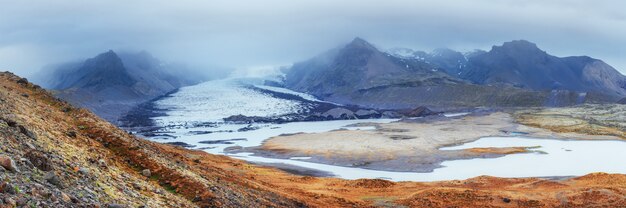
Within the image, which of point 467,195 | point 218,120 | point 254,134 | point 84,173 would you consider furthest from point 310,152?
point 218,120

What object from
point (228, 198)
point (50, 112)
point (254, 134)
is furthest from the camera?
point (254, 134)

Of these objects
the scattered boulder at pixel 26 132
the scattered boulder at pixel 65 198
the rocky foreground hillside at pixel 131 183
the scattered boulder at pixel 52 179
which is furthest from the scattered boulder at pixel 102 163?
the scattered boulder at pixel 65 198

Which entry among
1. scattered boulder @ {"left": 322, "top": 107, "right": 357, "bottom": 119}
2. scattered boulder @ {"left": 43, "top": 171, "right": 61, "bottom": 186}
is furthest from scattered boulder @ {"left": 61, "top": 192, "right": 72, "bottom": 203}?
scattered boulder @ {"left": 322, "top": 107, "right": 357, "bottom": 119}

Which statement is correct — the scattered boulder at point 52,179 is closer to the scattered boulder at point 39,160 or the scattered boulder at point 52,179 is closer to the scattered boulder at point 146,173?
the scattered boulder at point 39,160

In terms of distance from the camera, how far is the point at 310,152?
92.8 metres

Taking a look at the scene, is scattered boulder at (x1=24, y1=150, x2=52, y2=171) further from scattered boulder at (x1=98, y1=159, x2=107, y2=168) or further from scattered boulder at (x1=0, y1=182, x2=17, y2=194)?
scattered boulder at (x1=98, y1=159, x2=107, y2=168)

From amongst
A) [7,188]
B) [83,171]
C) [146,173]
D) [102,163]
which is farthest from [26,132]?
[7,188]

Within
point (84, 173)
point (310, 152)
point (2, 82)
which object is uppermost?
point (2, 82)

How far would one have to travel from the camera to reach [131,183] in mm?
22672

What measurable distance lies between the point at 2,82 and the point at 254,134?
93900 millimetres

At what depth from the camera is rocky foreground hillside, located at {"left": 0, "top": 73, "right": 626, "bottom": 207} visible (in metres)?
17.1

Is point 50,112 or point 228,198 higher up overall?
point 50,112

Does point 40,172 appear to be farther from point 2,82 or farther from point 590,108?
point 590,108

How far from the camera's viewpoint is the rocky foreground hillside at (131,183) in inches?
672
